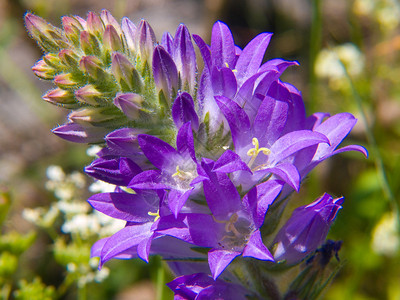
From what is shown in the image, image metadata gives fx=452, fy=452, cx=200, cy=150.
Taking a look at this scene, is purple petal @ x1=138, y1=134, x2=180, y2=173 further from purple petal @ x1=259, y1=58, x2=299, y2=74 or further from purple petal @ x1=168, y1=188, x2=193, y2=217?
purple petal @ x1=259, y1=58, x2=299, y2=74

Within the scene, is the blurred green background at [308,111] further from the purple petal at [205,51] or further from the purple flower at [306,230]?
the purple petal at [205,51]

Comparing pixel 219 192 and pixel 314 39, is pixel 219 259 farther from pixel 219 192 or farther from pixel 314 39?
pixel 314 39

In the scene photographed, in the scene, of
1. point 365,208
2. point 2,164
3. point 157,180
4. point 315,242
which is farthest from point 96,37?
point 2,164

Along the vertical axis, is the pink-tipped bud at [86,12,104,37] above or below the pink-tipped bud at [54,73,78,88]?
above

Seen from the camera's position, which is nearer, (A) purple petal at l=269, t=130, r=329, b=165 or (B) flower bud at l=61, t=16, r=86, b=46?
(A) purple petal at l=269, t=130, r=329, b=165

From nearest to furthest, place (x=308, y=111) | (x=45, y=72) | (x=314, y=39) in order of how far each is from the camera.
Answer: (x=45, y=72), (x=314, y=39), (x=308, y=111)

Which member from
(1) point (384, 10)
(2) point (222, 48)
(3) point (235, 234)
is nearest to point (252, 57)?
(2) point (222, 48)

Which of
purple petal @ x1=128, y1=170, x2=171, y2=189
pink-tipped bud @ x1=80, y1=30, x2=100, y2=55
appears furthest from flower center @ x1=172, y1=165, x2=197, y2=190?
pink-tipped bud @ x1=80, y1=30, x2=100, y2=55
